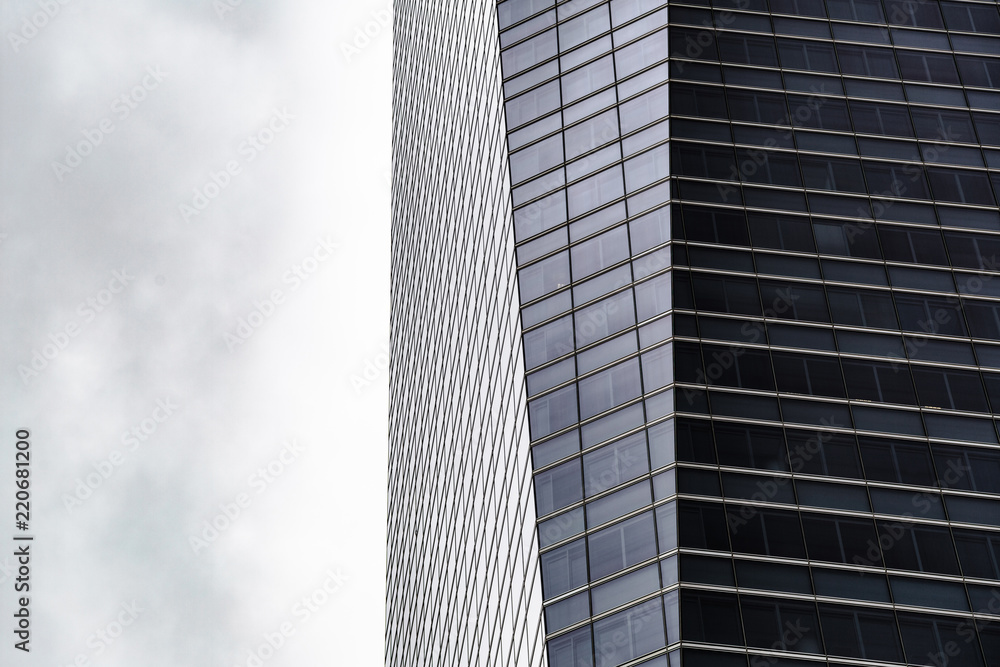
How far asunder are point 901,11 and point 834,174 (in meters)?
13.6

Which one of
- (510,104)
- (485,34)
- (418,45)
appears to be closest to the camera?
(510,104)

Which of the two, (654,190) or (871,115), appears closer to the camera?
(654,190)

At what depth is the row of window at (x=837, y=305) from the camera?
60.8 meters

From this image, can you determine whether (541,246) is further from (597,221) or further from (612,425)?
(612,425)

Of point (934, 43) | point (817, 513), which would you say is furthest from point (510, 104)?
point (817, 513)

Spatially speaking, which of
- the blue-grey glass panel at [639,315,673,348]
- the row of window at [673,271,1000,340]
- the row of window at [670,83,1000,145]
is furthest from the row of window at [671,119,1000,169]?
the blue-grey glass panel at [639,315,673,348]

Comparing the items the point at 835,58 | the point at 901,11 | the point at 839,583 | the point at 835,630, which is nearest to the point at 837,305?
the point at 839,583

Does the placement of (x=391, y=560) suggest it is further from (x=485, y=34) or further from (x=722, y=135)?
(x=722, y=135)

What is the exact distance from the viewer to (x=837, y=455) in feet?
186

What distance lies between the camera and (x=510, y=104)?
74.2 metres

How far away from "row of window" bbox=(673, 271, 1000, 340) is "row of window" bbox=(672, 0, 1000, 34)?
60.3 feet

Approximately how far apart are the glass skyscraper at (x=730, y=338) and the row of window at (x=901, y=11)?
163mm

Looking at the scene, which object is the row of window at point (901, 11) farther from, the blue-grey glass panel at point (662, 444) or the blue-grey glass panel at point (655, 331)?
the blue-grey glass panel at point (662, 444)

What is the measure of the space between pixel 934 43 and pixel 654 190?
19.7m
